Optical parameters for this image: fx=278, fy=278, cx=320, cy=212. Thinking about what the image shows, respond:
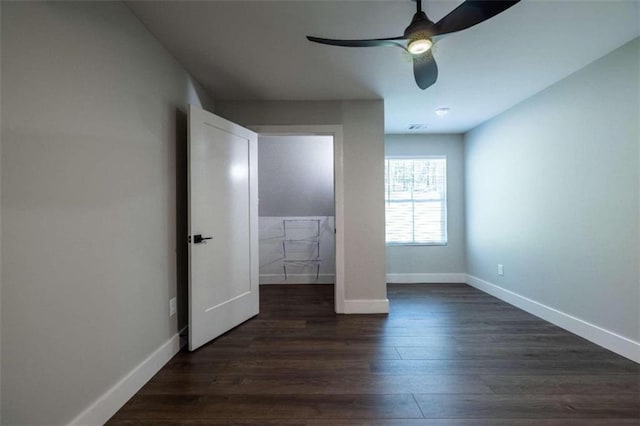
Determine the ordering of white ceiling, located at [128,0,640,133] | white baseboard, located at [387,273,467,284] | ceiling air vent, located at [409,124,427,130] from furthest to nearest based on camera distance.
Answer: white baseboard, located at [387,273,467,284] < ceiling air vent, located at [409,124,427,130] < white ceiling, located at [128,0,640,133]

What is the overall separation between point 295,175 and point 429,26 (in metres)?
2.99

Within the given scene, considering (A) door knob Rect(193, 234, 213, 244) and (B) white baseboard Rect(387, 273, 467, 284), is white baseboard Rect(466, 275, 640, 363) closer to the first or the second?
(B) white baseboard Rect(387, 273, 467, 284)

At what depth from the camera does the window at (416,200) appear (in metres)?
4.41

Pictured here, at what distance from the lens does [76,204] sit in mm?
1325

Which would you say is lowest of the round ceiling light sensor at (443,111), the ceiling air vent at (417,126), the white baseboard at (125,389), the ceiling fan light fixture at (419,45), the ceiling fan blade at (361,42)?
the white baseboard at (125,389)

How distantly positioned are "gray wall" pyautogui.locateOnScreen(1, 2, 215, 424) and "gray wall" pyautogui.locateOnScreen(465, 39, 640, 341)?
3.47m

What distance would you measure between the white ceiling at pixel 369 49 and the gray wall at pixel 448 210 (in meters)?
1.27

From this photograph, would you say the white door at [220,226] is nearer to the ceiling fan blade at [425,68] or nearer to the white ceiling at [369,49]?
the white ceiling at [369,49]

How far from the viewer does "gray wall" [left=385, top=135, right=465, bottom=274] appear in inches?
172

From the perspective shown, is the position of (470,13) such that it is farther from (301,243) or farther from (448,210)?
(301,243)

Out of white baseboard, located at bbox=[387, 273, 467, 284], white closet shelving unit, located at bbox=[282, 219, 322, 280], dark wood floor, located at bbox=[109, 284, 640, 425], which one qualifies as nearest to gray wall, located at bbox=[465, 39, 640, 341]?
dark wood floor, located at bbox=[109, 284, 640, 425]

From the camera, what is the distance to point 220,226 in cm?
253

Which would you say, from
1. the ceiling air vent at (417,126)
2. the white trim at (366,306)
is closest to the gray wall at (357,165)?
the white trim at (366,306)

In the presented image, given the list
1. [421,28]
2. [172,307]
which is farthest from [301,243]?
[421,28]
